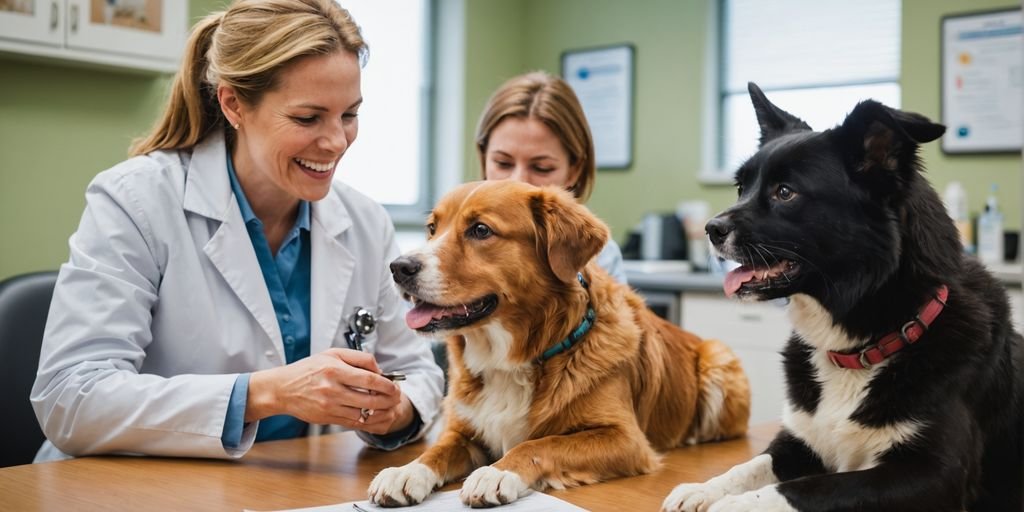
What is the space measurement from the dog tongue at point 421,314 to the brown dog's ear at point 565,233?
223 mm

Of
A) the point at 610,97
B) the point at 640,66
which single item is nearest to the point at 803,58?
the point at 640,66

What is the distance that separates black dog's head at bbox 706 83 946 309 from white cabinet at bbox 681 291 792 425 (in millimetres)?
2845

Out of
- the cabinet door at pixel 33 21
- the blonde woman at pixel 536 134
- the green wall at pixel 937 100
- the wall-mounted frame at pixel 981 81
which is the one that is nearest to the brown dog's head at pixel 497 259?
the blonde woman at pixel 536 134

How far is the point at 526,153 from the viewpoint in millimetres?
2426

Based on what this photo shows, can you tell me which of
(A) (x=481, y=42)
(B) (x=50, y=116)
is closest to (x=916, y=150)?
(B) (x=50, y=116)

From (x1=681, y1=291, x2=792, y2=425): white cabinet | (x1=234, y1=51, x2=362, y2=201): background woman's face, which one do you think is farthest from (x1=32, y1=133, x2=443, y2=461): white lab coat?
(x1=681, y1=291, x2=792, y2=425): white cabinet

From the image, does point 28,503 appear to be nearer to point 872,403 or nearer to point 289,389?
point 289,389

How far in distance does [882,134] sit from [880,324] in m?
0.26

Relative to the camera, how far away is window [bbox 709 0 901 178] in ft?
16.1

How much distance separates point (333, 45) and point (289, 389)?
73 cm

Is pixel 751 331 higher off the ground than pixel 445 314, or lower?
lower

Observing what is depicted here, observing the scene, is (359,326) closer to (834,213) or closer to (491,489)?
(491,489)

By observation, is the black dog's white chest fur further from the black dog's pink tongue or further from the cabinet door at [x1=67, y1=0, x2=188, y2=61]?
the cabinet door at [x1=67, y1=0, x2=188, y2=61]

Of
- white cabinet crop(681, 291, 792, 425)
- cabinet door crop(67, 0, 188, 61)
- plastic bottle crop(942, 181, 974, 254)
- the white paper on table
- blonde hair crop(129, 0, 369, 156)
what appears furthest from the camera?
plastic bottle crop(942, 181, 974, 254)
